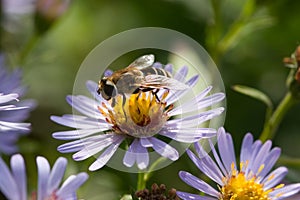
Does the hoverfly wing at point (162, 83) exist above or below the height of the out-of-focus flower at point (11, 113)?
above

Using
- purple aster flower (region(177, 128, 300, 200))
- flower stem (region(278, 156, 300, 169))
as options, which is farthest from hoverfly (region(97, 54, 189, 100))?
flower stem (region(278, 156, 300, 169))

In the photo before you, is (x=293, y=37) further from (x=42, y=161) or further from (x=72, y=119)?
(x=42, y=161)

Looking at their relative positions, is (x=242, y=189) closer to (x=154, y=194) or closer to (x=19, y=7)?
(x=154, y=194)

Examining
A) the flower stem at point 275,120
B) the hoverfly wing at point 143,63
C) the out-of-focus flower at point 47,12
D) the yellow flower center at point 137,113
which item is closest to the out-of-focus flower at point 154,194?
the yellow flower center at point 137,113

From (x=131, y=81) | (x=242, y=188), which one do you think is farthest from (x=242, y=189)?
(x=131, y=81)

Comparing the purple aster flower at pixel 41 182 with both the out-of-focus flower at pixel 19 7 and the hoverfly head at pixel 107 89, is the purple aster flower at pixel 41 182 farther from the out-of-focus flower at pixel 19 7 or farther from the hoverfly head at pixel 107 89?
the out-of-focus flower at pixel 19 7

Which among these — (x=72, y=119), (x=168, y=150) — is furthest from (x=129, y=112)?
(x=168, y=150)

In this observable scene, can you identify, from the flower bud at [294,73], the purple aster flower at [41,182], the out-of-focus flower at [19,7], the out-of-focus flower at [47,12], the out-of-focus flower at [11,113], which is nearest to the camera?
the purple aster flower at [41,182]
